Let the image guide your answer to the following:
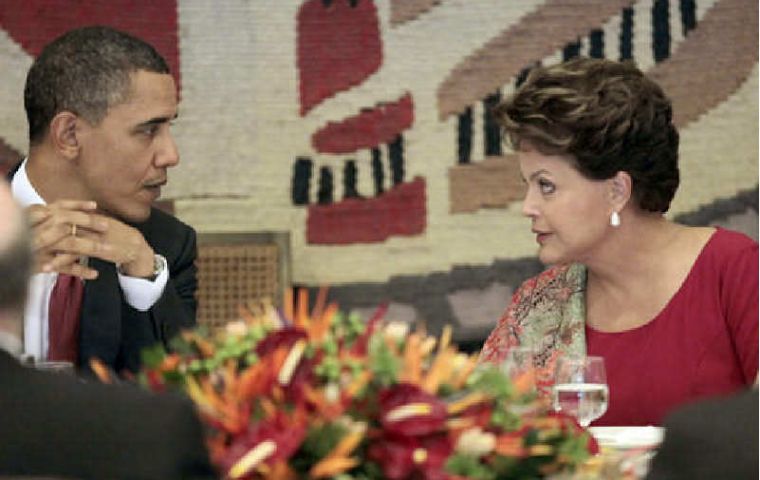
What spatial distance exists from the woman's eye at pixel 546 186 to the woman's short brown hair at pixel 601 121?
6 centimetres

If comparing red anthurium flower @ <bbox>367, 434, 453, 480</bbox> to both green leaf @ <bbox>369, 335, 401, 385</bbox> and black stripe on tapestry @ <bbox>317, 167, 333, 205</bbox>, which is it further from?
black stripe on tapestry @ <bbox>317, 167, 333, 205</bbox>

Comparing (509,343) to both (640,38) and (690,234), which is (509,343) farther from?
(640,38)

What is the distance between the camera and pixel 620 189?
2.74 metres

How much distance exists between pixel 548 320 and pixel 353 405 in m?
1.53

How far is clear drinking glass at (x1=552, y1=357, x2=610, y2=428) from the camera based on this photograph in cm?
216

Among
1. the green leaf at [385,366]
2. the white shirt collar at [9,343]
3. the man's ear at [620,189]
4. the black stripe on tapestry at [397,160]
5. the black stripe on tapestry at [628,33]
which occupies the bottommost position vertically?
the black stripe on tapestry at [397,160]

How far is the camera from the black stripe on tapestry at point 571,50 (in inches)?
163

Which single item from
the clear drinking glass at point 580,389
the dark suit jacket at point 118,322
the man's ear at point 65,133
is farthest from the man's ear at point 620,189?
the man's ear at point 65,133

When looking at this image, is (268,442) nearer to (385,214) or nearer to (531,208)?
(531,208)

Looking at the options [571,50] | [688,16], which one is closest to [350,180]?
[571,50]

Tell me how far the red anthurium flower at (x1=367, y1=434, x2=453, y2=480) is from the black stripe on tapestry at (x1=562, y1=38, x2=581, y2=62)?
299 cm

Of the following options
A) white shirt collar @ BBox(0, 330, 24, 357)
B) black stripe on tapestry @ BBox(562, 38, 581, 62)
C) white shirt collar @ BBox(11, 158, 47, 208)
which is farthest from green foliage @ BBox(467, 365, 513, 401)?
black stripe on tapestry @ BBox(562, 38, 581, 62)

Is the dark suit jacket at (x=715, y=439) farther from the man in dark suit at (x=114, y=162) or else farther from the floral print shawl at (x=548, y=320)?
the man in dark suit at (x=114, y=162)

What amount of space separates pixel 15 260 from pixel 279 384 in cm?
27
